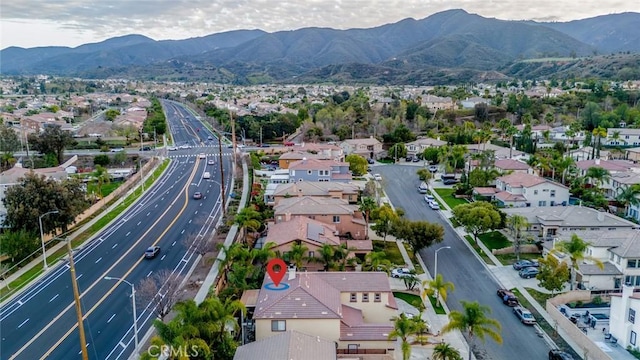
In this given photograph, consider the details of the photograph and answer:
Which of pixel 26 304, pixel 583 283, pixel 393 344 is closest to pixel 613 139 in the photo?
pixel 583 283

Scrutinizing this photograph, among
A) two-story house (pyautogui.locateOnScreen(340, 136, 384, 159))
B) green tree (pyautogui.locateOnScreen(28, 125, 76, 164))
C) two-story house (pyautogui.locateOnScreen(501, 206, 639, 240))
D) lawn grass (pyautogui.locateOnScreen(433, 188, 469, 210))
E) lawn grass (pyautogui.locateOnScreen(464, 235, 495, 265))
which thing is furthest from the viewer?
two-story house (pyautogui.locateOnScreen(340, 136, 384, 159))

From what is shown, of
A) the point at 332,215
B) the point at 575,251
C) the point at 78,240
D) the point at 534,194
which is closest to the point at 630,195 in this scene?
the point at 534,194

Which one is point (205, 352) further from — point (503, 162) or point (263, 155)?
point (263, 155)

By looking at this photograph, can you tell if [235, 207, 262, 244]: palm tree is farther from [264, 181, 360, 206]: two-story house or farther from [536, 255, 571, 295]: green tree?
[536, 255, 571, 295]: green tree

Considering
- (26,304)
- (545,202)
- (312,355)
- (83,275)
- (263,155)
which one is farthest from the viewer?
(263,155)

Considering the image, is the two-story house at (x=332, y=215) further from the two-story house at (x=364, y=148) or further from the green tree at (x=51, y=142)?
the green tree at (x=51, y=142)

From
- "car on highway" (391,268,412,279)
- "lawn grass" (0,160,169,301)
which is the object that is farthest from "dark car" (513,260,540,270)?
"lawn grass" (0,160,169,301)
